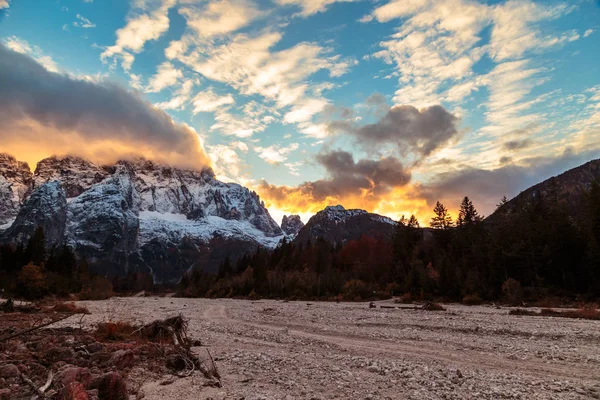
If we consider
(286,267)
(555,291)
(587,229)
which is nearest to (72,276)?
(286,267)

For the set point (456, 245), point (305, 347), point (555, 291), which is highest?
point (456, 245)

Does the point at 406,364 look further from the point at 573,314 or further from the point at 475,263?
the point at 475,263

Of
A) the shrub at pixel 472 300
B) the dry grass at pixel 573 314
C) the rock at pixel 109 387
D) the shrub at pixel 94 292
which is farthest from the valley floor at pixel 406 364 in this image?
the shrub at pixel 94 292

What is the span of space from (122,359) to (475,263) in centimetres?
5376

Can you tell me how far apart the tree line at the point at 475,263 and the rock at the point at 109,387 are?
41.7 metres

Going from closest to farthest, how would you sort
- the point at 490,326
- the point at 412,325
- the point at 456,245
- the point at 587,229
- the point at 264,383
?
the point at 264,383 → the point at 490,326 → the point at 412,325 → the point at 587,229 → the point at 456,245

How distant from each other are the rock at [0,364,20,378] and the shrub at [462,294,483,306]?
42061 millimetres

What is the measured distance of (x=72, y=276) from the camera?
7762 cm

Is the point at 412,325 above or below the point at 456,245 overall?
below

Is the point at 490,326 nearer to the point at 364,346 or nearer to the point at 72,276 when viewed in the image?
the point at 364,346

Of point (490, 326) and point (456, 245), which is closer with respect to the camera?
point (490, 326)

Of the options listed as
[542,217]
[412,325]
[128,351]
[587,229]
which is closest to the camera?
[128,351]

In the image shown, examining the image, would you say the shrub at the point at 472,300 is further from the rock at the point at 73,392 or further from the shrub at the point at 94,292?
the shrub at the point at 94,292

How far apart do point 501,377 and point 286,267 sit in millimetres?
89823
